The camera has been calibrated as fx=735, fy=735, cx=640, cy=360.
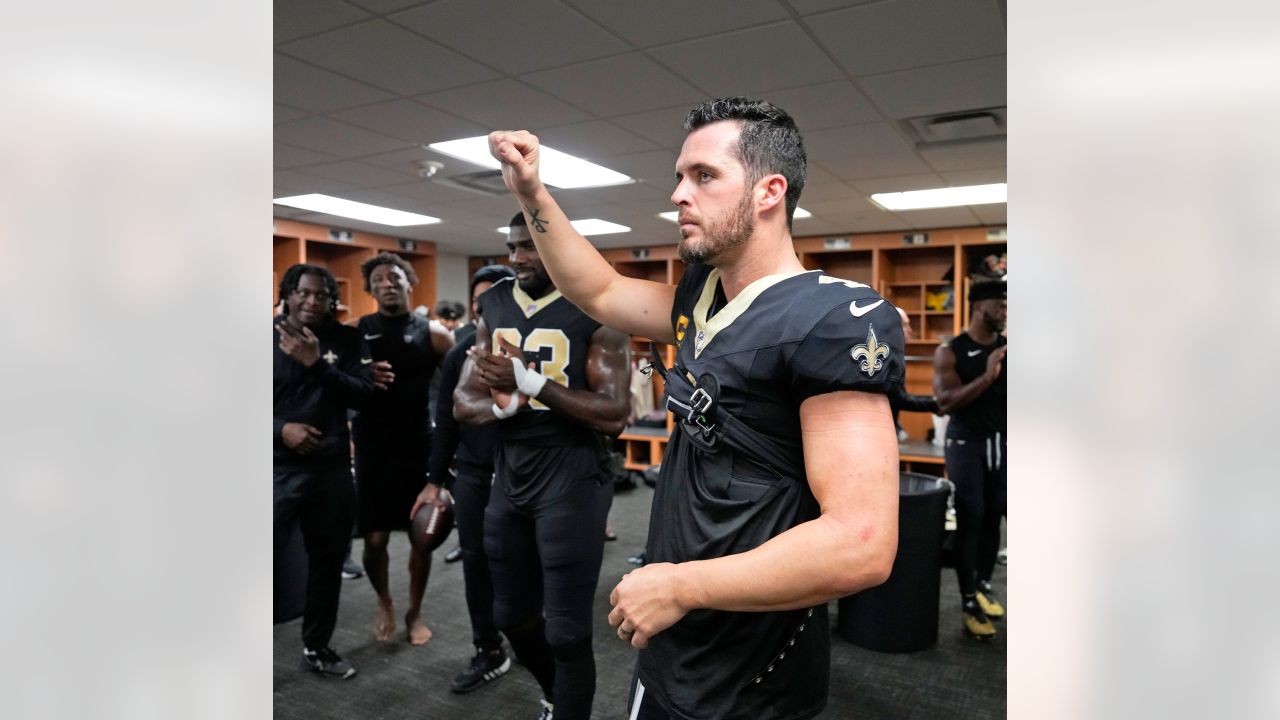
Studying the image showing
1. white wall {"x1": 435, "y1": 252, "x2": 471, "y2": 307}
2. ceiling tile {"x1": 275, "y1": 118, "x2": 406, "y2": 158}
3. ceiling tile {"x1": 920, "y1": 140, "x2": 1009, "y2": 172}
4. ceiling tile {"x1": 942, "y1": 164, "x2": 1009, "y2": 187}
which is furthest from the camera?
white wall {"x1": 435, "y1": 252, "x2": 471, "y2": 307}

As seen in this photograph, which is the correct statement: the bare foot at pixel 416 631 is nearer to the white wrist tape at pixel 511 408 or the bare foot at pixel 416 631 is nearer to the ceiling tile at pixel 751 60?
the white wrist tape at pixel 511 408

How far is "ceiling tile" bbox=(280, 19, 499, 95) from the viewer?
2.76 m

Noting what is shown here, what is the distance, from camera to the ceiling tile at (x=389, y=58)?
276 cm

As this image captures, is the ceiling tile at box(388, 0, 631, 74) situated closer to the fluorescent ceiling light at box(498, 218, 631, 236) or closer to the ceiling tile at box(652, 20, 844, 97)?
the ceiling tile at box(652, 20, 844, 97)

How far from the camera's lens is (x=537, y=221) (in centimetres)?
123

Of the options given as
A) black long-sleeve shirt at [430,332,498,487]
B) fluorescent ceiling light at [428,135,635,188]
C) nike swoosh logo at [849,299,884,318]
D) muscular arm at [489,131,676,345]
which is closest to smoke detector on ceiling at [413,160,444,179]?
fluorescent ceiling light at [428,135,635,188]

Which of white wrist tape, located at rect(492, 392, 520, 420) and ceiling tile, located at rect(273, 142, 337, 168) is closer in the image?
white wrist tape, located at rect(492, 392, 520, 420)

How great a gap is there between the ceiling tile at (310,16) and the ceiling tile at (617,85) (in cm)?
81

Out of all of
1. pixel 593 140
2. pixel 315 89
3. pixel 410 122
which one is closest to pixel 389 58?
pixel 315 89

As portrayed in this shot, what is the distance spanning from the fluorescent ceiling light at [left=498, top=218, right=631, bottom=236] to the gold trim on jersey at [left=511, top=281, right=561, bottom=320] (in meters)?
4.92

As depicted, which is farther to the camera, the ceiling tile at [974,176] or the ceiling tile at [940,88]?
the ceiling tile at [974,176]

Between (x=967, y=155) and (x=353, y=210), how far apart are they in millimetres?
5131

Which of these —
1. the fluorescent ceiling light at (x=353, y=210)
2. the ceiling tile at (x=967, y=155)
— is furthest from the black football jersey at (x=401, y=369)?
the ceiling tile at (x=967, y=155)
